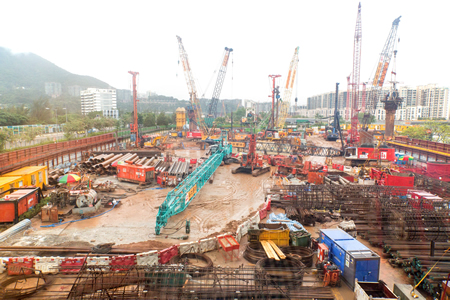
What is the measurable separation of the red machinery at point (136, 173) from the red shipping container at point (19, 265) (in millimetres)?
12998

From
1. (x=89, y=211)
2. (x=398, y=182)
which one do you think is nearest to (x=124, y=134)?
(x=89, y=211)

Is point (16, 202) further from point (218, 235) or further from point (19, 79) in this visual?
point (19, 79)

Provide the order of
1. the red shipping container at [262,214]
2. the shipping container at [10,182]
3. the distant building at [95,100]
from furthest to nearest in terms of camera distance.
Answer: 1. the distant building at [95,100]
2. the shipping container at [10,182]
3. the red shipping container at [262,214]

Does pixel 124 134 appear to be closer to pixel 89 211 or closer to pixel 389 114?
pixel 89 211

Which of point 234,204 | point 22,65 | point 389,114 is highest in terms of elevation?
point 22,65

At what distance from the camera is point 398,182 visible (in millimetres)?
19734

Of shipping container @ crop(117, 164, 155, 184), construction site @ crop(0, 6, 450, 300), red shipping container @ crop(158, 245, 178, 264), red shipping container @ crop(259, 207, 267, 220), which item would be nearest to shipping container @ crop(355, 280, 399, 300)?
construction site @ crop(0, 6, 450, 300)

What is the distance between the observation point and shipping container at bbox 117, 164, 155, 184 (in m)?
23.0

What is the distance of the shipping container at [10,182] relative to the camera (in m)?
16.7

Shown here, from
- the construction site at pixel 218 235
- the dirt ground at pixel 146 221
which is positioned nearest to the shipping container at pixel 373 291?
the construction site at pixel 218 235

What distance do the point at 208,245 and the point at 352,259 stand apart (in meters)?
5.47

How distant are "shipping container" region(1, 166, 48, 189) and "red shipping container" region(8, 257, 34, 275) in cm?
1118

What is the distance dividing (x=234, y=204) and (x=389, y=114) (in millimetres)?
50353

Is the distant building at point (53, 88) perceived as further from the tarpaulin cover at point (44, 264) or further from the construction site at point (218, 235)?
the tarpaulin cover at point (44, 264)
